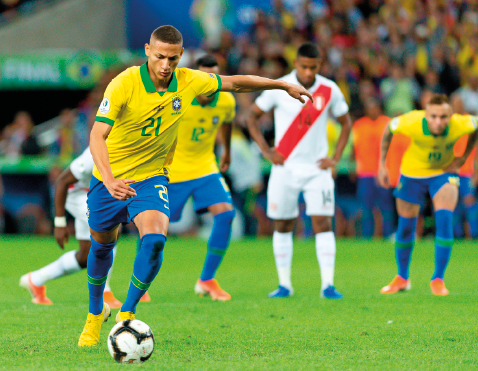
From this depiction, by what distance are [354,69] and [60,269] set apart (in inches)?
411

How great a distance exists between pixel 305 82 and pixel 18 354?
4.03 m

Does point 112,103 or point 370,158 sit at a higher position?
point 112,103

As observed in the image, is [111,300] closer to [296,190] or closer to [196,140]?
[196,140]

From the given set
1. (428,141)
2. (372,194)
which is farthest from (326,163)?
(372,194)

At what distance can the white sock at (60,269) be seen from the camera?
7055 millimetres

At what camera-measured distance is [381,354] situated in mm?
4773

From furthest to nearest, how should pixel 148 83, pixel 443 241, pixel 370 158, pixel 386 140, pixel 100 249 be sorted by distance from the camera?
pixel 370 158, pixel 386 140, pixel 443 241, pixel 100 249, pixel 148 83

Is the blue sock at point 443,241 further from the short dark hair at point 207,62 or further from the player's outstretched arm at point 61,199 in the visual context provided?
the player's outstretched arm at point 61,199

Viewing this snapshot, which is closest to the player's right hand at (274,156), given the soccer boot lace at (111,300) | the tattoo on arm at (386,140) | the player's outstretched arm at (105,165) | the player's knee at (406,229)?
the tattoo on arm at (386,140)

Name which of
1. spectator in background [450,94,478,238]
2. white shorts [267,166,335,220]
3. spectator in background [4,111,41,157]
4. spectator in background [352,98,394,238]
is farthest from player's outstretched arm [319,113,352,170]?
spectator in background [4,111,41,157]

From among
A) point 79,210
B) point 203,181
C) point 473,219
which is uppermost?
point 203,181

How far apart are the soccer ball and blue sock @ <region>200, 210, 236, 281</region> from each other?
124 inches

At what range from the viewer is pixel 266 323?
236 inches

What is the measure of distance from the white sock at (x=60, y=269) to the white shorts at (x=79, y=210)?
0.22 meters
